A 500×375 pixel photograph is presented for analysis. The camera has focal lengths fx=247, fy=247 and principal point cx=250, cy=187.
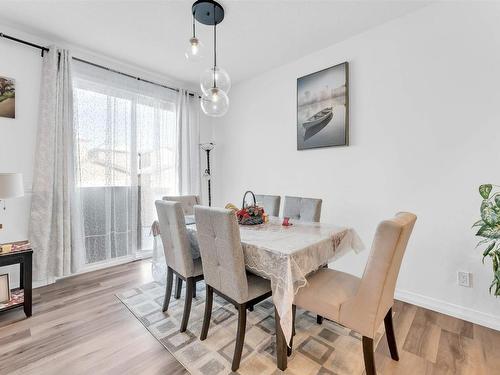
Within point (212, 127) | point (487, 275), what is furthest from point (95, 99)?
point (487, 275)

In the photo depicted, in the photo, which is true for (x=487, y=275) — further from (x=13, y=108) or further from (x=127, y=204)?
(x=13, y=108)

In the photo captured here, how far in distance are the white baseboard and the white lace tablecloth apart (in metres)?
0.94

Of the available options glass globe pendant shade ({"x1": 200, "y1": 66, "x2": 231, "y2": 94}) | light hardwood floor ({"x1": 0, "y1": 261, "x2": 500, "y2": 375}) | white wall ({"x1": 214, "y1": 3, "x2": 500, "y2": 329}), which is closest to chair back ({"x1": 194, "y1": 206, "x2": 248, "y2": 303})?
light hardwood floor ({"x1": 0, "y1": 261, "x2": 500, "y2": 375})

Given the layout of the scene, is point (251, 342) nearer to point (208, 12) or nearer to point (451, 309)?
point (451, 309)

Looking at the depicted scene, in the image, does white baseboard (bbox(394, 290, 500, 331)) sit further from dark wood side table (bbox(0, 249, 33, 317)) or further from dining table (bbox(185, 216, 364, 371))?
dark wood side table (bbox(0, 249, 33, 317))

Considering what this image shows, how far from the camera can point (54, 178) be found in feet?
8.87

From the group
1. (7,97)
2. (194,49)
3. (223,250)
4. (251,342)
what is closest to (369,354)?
(251,342)

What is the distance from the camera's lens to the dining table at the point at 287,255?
1.39 meters

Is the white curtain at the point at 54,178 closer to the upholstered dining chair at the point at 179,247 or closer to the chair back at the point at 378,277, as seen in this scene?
the upholstered dining chair at the point at 179,247

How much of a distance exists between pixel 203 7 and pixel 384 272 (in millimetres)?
2414

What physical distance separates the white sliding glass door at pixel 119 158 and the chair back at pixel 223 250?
83.9 inches

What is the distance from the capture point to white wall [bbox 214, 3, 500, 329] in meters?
1.99

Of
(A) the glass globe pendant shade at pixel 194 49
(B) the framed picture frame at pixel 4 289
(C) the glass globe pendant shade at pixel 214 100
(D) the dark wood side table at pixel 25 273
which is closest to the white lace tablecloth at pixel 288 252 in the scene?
(C) the glass globe pendant shade at pixel 214 100

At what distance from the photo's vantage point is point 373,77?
2543 millimetres
